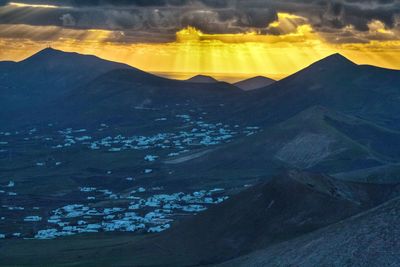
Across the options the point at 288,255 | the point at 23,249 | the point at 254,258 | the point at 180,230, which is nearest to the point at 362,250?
the point at 288,255

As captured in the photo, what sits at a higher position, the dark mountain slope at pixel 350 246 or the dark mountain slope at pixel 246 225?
the dark mountain slope at pixel 350 246

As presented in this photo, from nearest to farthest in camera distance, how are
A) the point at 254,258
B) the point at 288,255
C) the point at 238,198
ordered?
the point at 288,255, the point at 254,258, the point at 238,198

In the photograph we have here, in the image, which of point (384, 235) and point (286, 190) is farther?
point (286, 190)

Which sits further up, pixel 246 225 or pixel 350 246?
pixel 350 246

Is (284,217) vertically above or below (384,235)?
below

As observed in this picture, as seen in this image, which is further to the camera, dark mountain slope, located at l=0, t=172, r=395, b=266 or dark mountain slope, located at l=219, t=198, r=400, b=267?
dark mountain slope, located at l=0, t=172, r=395, b=266

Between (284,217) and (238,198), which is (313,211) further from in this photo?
(238,198)

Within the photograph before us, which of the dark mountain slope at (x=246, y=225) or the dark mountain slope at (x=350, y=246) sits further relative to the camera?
the dark mountain slope at (x=246, y=225)

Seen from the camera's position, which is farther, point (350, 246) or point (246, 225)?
point (246, 225)
